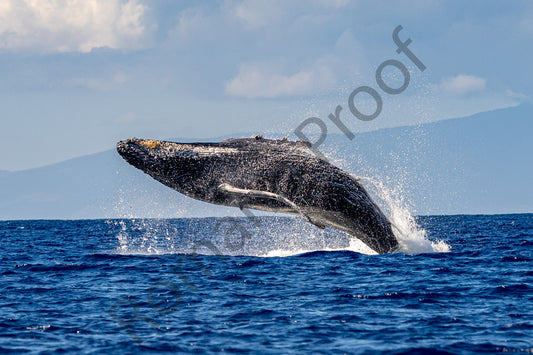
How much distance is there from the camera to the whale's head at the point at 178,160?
610 inches

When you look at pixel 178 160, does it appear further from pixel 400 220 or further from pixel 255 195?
pixel 400 220

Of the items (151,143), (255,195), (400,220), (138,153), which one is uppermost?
(151,143)

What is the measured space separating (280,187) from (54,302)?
5.90m

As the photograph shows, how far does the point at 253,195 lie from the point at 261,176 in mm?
808

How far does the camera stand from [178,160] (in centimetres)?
1570

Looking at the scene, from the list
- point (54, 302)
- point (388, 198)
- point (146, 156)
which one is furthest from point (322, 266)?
point (54, 302)

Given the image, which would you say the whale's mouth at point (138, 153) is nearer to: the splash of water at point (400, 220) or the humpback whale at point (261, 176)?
the humpback whale at point (261, 176)

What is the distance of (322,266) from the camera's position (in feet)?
57.0

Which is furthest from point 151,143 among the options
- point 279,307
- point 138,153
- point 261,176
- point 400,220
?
point 400,220

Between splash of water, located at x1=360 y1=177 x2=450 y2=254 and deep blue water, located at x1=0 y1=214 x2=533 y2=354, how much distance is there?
1.80 feet

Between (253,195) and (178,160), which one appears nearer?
(253,195)

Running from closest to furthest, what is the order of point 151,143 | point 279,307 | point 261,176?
1. point 279,307
2. point 261,176
3. point 151,143

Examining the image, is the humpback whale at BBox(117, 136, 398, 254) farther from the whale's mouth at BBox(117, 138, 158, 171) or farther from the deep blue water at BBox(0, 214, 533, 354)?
the deep blue water at BBox(0, 214, 533, 354)

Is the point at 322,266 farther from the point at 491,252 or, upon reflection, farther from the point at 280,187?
the point at 491,252
